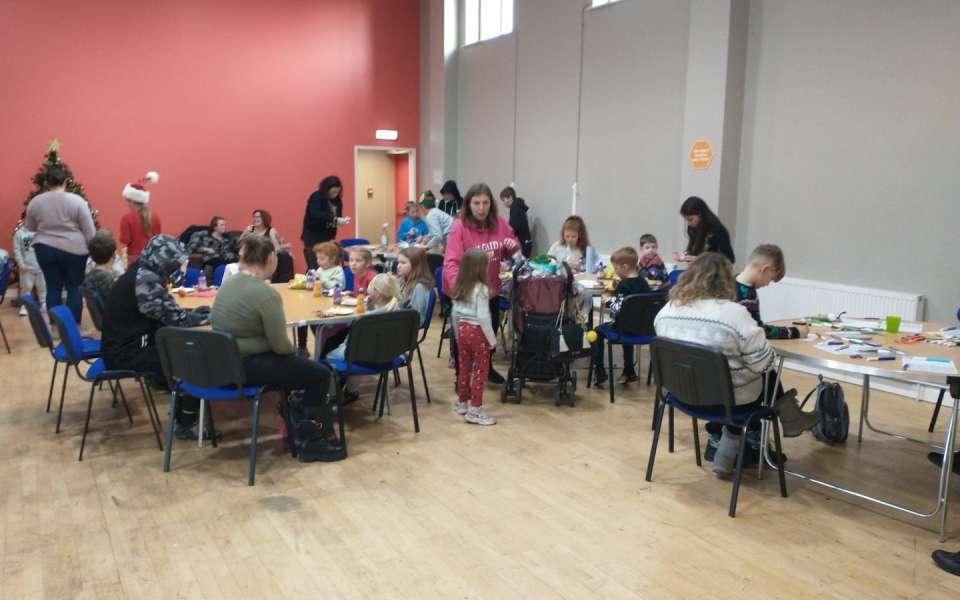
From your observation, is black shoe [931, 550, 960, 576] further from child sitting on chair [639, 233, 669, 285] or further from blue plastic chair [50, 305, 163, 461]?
blue plastic chair [50, 305, 163, 461]

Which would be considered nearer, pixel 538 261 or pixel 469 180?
pixel 538 261

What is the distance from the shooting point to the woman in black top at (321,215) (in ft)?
26.1

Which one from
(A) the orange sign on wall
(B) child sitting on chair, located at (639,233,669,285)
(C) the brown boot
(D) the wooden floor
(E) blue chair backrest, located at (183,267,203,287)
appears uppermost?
(A) the orange sign on wall

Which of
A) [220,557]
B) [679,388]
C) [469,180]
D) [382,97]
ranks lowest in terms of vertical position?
[220,557]

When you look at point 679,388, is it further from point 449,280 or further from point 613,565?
point 449,280

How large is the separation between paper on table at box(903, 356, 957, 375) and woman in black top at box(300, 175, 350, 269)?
589cm

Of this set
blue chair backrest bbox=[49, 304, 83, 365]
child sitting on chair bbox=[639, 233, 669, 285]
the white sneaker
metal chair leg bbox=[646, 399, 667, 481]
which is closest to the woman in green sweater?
blue chair backrest bbox=[49, 304, 83, 365]

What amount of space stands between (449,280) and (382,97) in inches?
287

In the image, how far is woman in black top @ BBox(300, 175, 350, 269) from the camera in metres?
7.95

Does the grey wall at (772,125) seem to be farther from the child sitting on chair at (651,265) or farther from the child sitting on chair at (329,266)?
the child sitting on chair at (329,266)

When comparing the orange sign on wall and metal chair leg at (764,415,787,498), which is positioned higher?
the orange sign on wall

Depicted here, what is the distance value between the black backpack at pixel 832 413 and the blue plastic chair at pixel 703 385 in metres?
0.99

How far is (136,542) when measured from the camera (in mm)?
3234

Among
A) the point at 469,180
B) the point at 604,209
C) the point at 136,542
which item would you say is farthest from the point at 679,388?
the point at 469,180
